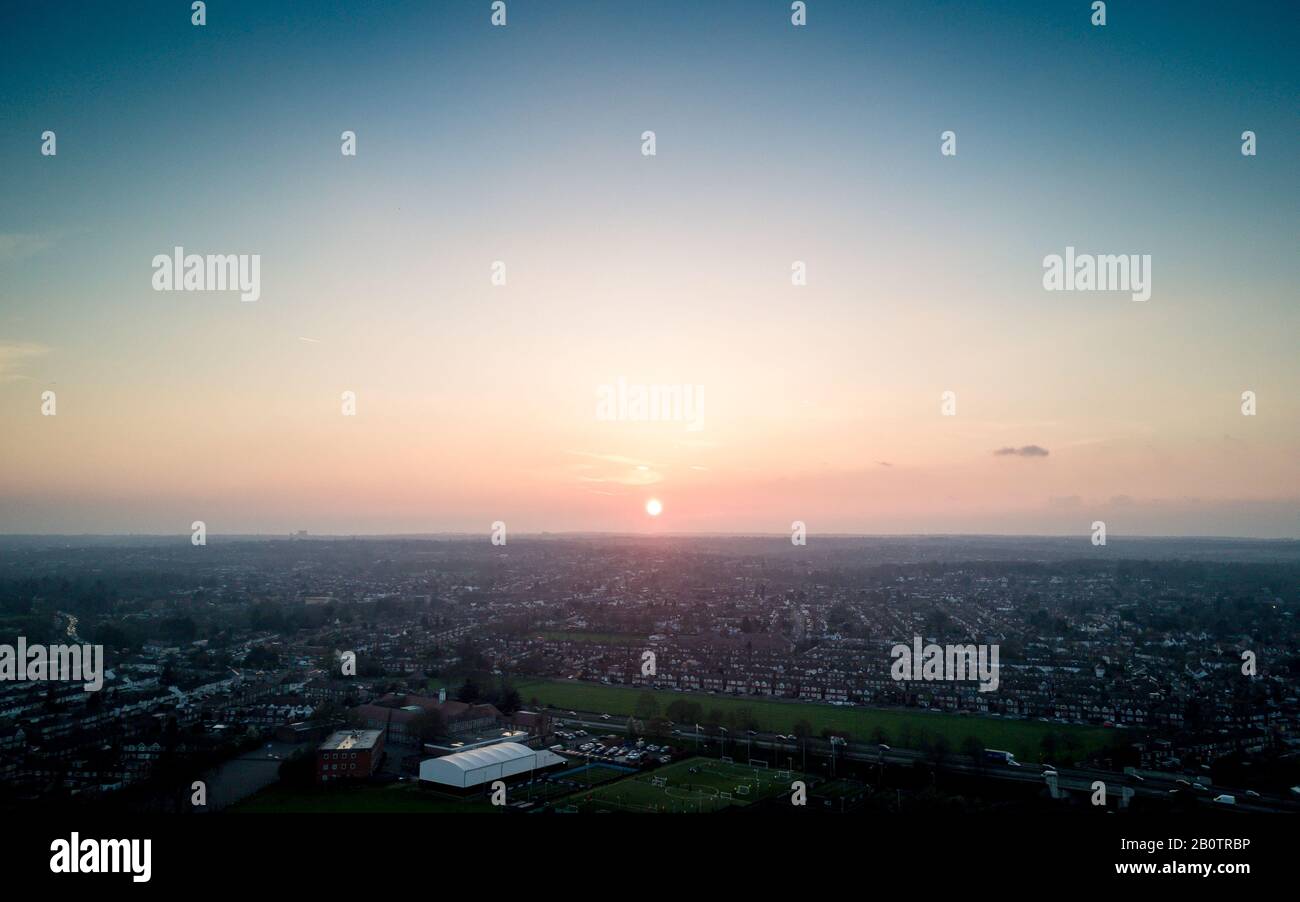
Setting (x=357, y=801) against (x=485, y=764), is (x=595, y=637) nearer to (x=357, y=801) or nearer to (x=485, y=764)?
(x=485, y=764)

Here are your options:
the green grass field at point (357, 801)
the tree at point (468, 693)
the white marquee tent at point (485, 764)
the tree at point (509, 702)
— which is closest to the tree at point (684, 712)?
the tree at point (509, 702)

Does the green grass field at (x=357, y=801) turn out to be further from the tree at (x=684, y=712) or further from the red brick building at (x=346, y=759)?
the tree at (x=684, y=712)

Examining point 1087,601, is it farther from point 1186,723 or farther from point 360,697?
point 360,697

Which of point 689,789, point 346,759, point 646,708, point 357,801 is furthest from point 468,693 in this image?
point 689,789

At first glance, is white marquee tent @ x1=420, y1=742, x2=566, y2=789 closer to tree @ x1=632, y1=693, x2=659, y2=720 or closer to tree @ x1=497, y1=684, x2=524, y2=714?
tree @ x1=632, y1=693, x2=659, y2=720

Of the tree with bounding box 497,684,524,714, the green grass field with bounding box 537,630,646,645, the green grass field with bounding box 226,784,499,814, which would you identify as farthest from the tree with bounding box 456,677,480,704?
the green grass field with bounding box 537,630,646,645
